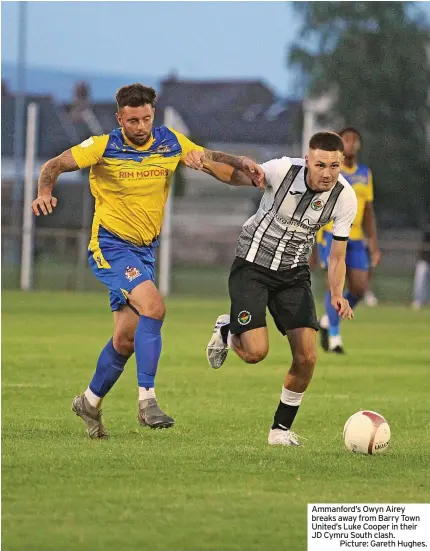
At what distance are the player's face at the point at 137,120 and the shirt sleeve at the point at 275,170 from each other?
823mm

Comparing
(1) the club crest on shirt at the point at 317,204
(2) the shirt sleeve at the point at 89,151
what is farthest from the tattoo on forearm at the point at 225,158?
(2) the shirt sleeve at the point at 89,151

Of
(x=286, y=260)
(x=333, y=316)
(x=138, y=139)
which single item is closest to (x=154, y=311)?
(x=286, y=260)

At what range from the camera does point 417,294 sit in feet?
105

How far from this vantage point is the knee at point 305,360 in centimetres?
906

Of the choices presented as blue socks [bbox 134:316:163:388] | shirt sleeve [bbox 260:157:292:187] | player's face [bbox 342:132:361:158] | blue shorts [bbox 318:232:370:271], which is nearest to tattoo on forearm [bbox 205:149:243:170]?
shirt sleeve [bbox 260:157:292:187]

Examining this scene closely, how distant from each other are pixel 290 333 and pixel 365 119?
54.6 m

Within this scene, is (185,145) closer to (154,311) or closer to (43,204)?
(154,311)

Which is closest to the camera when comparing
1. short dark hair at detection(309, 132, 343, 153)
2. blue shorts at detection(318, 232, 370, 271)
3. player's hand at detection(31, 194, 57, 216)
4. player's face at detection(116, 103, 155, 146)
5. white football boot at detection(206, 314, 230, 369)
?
player's hand at detection(31, 194, 57, 216)

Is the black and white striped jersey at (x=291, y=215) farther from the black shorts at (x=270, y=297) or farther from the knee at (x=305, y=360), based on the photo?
the knee at (x=305, y=360)

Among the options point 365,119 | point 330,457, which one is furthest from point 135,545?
point 365,119

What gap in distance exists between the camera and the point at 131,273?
934 cm

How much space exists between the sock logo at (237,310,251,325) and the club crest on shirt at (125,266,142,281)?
737 millimetres

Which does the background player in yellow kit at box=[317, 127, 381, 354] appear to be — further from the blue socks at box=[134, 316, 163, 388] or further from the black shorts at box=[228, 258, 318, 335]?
the blue socks at box=[134, 316, 163, 388]

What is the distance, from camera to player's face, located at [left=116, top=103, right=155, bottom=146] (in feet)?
30.1
